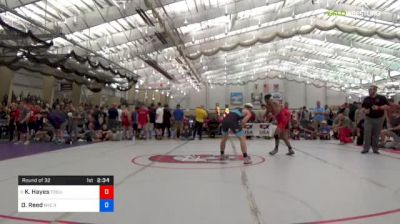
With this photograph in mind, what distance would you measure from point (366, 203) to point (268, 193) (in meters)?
1.07

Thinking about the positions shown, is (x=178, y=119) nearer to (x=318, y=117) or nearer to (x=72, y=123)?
(x=72, y=123)

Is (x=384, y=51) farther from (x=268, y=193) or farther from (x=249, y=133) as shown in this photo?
(x=268, y=193)

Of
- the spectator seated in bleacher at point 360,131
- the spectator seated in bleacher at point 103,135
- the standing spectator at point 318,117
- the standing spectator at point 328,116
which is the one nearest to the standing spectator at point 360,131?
the spectator seated in bleacher at point 360,131

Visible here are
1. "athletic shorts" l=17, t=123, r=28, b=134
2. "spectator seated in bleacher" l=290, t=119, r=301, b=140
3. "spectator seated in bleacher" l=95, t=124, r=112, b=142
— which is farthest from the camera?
"spectator seated in bleacher" l=290, t=119, r=301, b=140

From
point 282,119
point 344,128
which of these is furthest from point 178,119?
point 282,119

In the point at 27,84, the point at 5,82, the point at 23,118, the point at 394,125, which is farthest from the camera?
the point at 27,84

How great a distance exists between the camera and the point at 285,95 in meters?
44.8

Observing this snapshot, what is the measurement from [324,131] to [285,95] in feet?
94.3

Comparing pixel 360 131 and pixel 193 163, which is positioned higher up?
pixel 360 131

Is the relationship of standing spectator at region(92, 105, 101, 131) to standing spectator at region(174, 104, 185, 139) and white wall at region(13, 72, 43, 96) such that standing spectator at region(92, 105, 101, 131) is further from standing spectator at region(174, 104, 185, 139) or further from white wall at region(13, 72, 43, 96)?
white wall at region(13, 72, 43, 96)

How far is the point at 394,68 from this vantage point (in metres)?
30.4

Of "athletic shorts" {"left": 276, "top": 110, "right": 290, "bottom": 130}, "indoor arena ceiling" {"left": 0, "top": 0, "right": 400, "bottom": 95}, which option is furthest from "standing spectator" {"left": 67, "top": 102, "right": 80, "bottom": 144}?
"athletic shorts" {"left": 276, "top": 110, "right": 290, "bottom": 130}

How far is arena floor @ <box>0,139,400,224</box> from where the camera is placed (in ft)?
11.2
